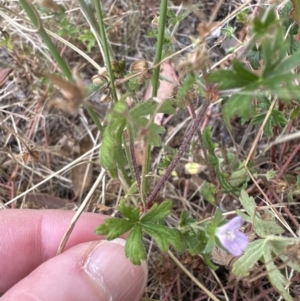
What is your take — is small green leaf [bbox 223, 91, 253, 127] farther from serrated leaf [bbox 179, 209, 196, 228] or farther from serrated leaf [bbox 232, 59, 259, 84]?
serrated leaf [bbox 179, 209, 196, 228]

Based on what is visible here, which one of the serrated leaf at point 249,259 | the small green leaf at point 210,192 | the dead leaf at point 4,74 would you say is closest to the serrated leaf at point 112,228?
the serrated leaf at point 249,259

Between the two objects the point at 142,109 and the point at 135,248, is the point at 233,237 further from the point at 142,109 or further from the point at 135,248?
the point at 142,109

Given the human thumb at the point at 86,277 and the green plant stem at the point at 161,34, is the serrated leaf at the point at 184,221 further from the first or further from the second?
the green plant stem at the point at 161,34

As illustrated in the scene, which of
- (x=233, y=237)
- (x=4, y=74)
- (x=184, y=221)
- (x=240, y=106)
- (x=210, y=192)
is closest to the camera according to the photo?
(x=240, y=106)

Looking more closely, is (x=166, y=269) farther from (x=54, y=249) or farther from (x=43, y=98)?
(x=43, y=98)

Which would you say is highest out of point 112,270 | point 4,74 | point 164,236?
point 4,74

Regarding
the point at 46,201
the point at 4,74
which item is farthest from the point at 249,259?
the point at 4,74

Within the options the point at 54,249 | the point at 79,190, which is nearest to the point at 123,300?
the point at 54,249
